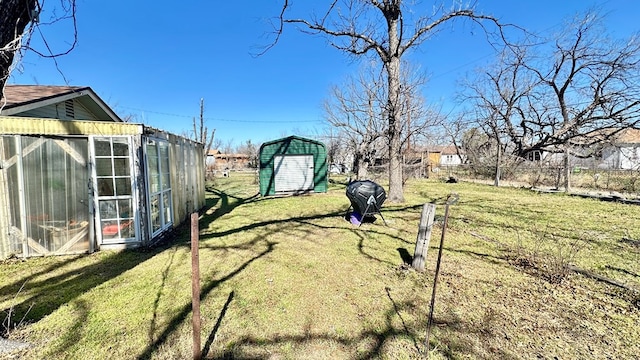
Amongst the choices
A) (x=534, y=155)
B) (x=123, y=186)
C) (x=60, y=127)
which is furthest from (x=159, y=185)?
(x=534, y=155)

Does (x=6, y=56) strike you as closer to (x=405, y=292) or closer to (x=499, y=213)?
(x=405, y=292)

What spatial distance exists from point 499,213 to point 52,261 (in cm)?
991

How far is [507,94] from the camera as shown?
15680 millimetres

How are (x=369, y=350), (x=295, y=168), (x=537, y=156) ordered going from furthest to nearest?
(x=537, y=156), (x=295, y=168), (x=369, y=350)

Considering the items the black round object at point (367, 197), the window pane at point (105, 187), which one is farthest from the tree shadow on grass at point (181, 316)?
the black round object at point (367, 197)

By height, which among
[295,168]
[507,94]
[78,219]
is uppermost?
[507,94]

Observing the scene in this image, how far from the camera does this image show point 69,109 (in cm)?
653

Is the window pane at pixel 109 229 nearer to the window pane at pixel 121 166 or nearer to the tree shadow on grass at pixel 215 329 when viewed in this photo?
the window pane at pixel 121 166

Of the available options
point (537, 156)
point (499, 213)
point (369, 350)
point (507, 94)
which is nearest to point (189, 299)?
point (369, 350)

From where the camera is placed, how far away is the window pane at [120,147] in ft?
14.4

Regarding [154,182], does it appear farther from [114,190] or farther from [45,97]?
[45,97]

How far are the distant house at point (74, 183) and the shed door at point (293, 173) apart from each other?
23.9 ft

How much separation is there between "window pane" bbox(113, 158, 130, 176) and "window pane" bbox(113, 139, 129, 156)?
11 centimetres

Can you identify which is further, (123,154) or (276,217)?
(276,217)
